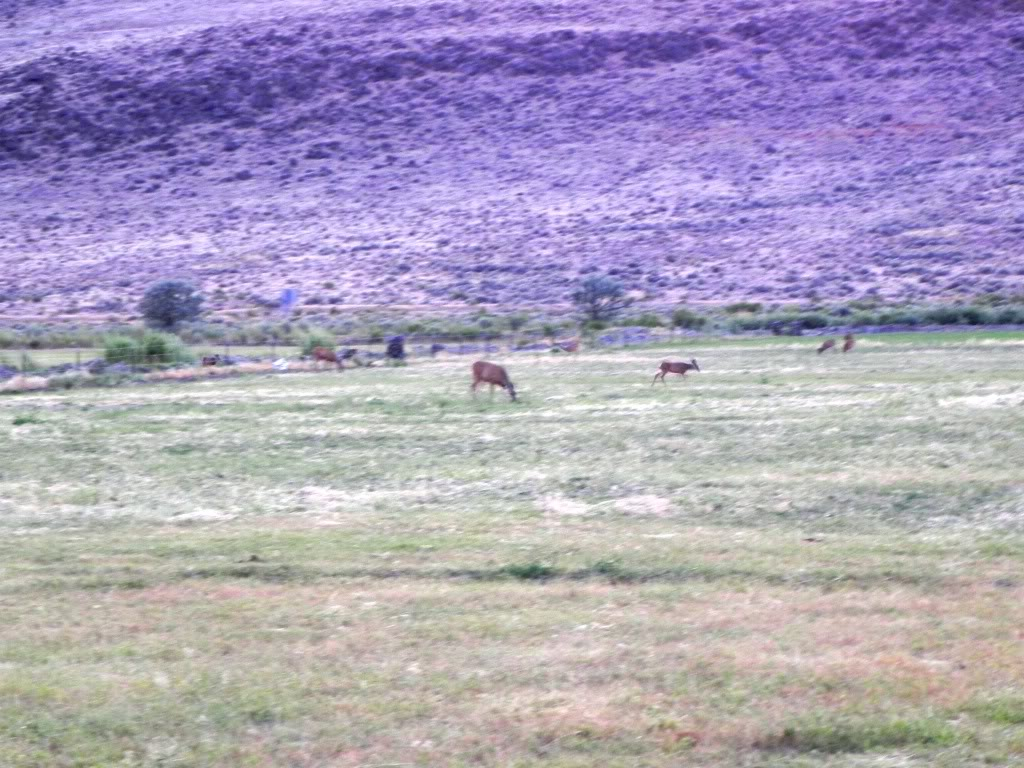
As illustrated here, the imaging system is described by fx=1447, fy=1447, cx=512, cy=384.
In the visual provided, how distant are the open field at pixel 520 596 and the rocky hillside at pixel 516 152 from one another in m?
49.9

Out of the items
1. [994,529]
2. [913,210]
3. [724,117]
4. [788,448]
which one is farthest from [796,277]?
[994,529]

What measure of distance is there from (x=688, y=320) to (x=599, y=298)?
453 centimetres

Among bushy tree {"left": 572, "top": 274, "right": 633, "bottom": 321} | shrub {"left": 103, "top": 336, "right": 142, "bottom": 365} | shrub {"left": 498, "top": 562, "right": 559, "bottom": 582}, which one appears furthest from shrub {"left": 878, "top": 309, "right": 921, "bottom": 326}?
shrub {"left": 498, "top": 562, "right": 559, "bottom": 582}

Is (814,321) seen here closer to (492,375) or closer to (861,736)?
(492,375)

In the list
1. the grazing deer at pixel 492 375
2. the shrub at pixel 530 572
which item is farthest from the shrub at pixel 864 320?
the shrub at pixel 530 572

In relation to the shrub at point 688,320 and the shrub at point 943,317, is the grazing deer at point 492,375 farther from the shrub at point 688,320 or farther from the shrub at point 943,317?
the shrub at point 943,317

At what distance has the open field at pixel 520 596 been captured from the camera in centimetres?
736

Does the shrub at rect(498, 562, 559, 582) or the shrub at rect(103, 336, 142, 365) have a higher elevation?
the shrub at rect(103, 336, 142, 365)

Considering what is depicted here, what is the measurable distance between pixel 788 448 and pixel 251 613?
33.3 ft

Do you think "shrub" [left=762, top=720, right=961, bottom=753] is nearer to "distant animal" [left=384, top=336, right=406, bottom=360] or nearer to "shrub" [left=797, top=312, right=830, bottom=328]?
"distant animal" [left=384, top=336, right=406, bottom=360]

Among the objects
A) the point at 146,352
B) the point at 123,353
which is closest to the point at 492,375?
the point at 146,352

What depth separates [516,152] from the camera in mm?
84438

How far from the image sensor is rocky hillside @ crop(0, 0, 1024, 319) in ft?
236

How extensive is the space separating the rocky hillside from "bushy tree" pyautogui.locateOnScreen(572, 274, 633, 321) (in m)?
5.80
